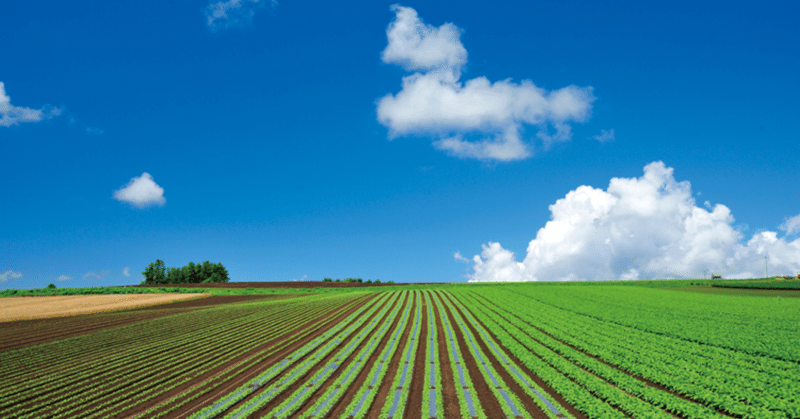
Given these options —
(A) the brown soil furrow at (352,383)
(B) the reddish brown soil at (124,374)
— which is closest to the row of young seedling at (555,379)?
(A) the brown soil furrow at (352,383)

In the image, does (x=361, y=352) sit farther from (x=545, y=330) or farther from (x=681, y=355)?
(x=681, y=355)

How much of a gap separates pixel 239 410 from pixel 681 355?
16.5 m

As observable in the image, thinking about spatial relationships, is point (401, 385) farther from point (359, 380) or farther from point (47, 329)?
point (47, 329)

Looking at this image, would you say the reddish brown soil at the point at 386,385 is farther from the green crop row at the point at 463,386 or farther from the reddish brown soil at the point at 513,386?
the reddish brown soil at the point at 513,386

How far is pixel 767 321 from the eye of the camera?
22.1 meters

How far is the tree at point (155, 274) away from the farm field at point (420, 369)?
89.8 meters

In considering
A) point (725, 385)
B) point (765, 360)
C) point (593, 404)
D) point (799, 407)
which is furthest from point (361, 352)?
point (765, 360)

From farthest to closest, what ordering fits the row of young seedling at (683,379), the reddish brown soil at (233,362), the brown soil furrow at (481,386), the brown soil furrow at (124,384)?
1. the brown soil furrow at (124,384)
2. the reddish brown soil at (233,362)
3. the brown soil furrow at (481,386)
4. the row of young seedling at (683,379)

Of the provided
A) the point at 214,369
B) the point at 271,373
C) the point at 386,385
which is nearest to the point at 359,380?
the point at 386,385

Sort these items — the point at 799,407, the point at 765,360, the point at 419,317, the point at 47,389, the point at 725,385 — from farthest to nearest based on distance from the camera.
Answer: the point at 419,317 < the point at 765,360 < the point at 47,389 < the point at 725,385 < the point at 799,407

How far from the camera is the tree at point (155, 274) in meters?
102

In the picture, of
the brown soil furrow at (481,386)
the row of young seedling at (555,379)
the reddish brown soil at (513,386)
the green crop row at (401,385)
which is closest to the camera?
the row of young seedling at (555,379)

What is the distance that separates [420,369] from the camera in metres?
14.2

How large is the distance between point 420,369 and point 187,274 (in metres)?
117
